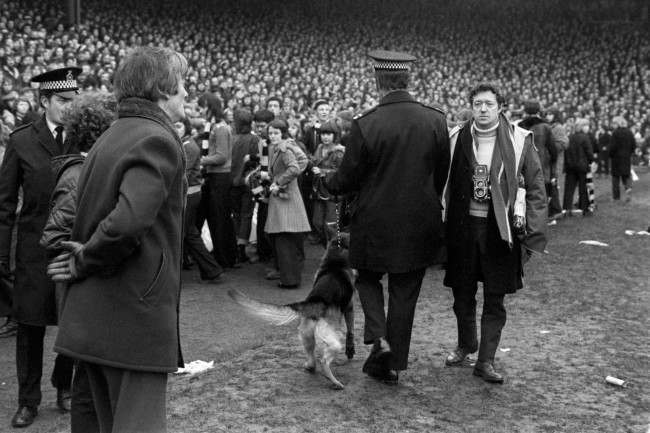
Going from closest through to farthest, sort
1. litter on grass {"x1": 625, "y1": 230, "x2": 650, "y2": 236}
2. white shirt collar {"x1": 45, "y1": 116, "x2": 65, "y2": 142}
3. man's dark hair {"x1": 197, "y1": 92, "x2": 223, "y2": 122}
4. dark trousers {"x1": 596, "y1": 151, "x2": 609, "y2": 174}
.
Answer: white shirt collar {"x1": 45, "y1": 116, "x2": 65, "y2": 142}, man's dark hair {"x1": 197, "y1": 92, "x2": 223, "y2": 122}, litter on grass {"x1": 625, "y1": 230, "x2": 650, "y2": 236}, dark trousers {"x1": 596, "y1": 151, "x2": 609, "y2": 174}

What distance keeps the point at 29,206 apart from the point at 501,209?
9.61ft

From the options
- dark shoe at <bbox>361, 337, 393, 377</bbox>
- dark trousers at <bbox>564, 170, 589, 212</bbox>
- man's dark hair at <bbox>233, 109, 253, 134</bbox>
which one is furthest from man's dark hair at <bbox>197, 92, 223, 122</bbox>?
dark trousers at <bbox>564, 170, 589, 212</bbox>

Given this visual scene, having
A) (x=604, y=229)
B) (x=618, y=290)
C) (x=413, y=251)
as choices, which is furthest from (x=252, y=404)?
(x=604, y=229)

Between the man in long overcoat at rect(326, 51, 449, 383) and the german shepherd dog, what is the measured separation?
0.75 feet

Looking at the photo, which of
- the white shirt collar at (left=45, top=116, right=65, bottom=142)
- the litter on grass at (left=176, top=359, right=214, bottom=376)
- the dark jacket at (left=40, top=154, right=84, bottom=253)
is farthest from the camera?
the litter on grass at (left=176, top=359, right=214, bottom=376)

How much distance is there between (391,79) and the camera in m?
5.40

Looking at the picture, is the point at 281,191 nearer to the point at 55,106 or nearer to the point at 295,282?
the point at 295,282

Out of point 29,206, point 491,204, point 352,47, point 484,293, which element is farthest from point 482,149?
point 352,47

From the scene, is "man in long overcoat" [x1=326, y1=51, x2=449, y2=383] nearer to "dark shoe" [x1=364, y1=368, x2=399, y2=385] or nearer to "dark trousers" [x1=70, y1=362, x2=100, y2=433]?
"dark shoe" [x1=364, y1=368, x2=399, y2=385]

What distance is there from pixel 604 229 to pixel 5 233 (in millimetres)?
10950

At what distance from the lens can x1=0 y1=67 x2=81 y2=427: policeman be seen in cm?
482

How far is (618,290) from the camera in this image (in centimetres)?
872

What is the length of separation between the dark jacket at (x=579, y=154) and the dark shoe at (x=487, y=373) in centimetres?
1102

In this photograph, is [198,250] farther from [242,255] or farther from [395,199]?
[395,199]
